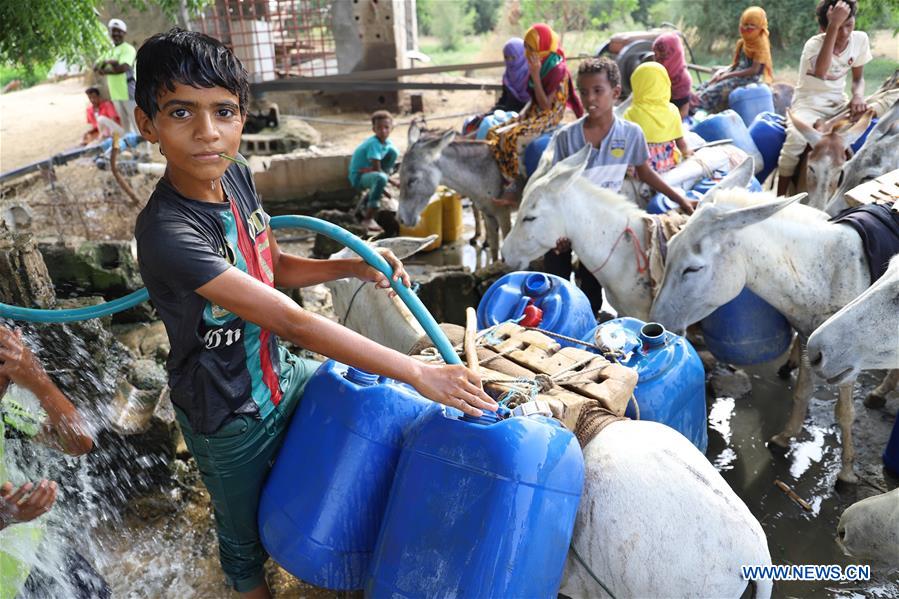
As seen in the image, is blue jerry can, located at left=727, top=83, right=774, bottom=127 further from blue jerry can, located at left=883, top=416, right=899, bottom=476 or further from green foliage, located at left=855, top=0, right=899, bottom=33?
blue jerry can, located at left=883, top=416, right=899, bottom=476

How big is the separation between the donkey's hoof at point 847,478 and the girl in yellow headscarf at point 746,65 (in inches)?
245

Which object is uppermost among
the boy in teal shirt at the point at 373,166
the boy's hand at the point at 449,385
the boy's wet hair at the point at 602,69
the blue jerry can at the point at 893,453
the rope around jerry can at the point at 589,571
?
the boy's wet hair at the point at 602,69

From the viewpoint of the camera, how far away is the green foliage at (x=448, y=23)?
26844 mm

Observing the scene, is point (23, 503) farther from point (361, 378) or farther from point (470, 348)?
point (470, 348)

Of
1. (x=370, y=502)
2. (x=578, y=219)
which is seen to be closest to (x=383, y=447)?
(x=370, y=502)

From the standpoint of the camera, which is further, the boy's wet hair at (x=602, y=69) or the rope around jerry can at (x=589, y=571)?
the boy's wet hair at (x=602, y=69)

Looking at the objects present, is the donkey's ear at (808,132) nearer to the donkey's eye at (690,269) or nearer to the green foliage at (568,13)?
the donkey's eye at (690,269)

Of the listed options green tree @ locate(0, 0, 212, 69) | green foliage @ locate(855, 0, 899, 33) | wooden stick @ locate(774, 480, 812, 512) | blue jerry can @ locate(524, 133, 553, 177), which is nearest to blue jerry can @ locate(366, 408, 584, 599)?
wooden stick @ locate(774, 480, 812, 512)

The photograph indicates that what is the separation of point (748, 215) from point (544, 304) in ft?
3.41

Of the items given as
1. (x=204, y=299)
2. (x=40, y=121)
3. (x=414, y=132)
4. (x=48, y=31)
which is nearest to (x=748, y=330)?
(x=204, y=299)

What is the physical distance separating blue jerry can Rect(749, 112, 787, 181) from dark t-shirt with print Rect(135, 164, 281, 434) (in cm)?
593

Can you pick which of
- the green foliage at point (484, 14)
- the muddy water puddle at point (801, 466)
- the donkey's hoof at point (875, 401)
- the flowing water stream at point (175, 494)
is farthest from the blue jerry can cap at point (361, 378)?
the green foliage at point (484, 14)

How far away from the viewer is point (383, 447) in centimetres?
209

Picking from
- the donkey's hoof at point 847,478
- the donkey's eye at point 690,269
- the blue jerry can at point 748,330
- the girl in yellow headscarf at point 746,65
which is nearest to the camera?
the donkey's eye at point 690,269
